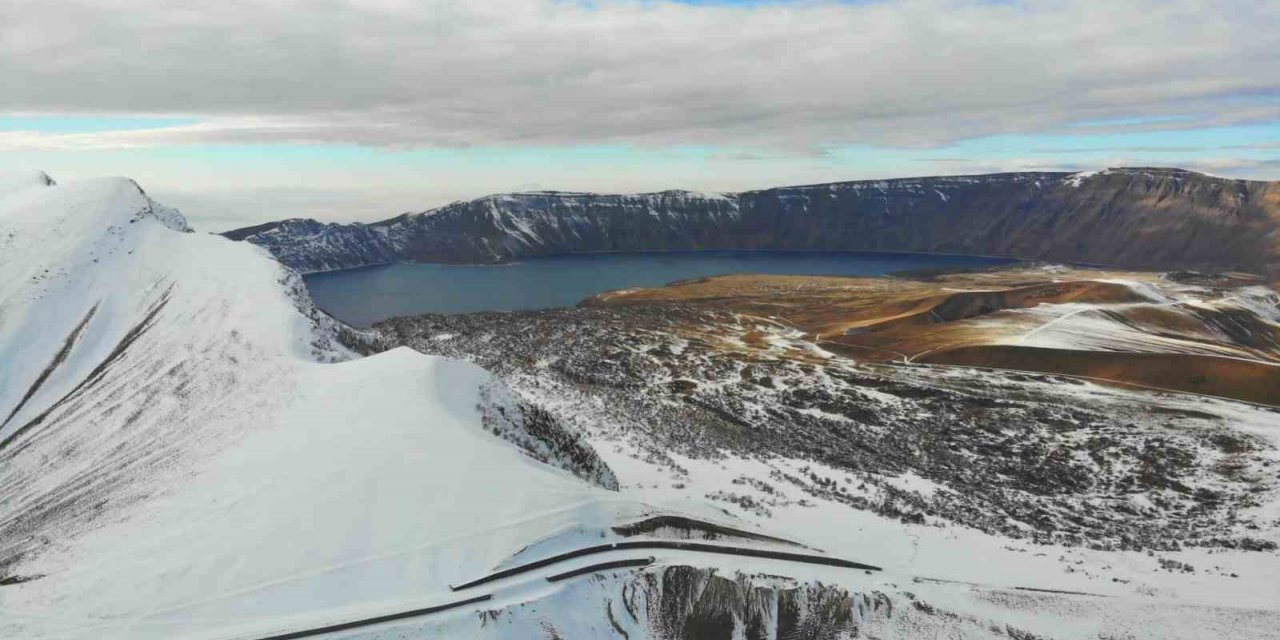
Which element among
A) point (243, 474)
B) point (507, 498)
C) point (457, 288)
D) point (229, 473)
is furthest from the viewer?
point (457, 288)

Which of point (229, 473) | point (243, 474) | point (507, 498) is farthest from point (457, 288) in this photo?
point (507, 498)

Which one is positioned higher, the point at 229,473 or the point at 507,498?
the point at 507,498

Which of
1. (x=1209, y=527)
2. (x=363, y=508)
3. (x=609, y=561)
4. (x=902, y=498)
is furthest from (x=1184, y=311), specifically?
(x=363, y=508)

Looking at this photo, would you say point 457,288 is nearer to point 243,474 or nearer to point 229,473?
point 229,473

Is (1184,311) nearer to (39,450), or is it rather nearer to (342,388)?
(342,388)

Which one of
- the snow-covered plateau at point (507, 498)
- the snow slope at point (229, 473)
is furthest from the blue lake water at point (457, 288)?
the snow-covered plateau at point (507, 498)

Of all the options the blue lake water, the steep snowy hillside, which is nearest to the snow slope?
the steep snowy hillside
